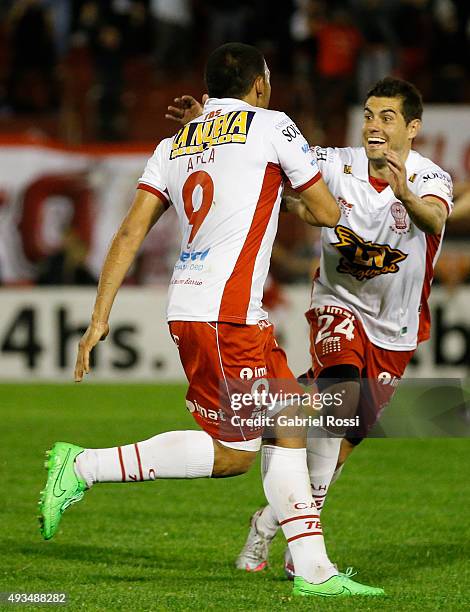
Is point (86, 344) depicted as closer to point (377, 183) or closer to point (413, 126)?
point (377, 183)

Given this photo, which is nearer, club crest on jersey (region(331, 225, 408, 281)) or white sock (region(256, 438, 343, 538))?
white sock (region(256, 438, 343, 538))

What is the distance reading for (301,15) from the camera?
17781 mm

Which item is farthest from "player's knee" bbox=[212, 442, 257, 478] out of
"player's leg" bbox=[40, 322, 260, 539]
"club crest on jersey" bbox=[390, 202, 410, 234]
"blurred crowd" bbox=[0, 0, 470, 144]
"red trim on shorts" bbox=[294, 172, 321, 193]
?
"blurred crowd" bbox=[0, 0, 470, 144]

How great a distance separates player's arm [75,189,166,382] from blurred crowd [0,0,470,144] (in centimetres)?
1156

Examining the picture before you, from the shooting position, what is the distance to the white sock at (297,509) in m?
5.25

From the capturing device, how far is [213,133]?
536cm

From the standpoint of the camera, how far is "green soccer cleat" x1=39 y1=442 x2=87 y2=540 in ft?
17.4

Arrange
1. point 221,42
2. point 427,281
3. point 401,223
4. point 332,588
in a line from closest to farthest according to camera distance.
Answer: point 332,588
point 401,223
point 427,281
point 221,42

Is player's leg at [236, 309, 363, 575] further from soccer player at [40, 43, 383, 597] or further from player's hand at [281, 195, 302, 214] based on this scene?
player's hand at [281, 195, 302, 214]

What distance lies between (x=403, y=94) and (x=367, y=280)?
943 millimetres

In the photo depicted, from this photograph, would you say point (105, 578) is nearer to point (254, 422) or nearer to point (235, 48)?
point (254, 422)

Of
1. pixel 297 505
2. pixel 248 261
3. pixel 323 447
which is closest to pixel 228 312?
pixel 248 261

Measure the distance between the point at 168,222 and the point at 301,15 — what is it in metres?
3.89

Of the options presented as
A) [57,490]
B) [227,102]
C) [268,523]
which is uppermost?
[227,102]
